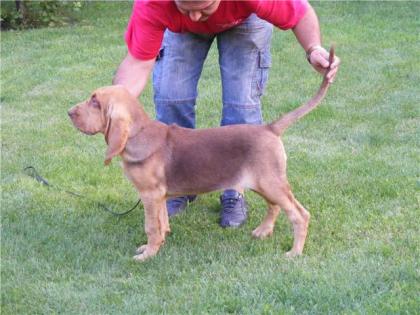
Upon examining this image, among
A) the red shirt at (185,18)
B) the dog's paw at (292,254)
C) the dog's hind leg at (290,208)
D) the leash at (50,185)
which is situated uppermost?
the red shirt at (185,18)

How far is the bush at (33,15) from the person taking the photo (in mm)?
13695

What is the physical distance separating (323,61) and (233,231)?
141 centimetres

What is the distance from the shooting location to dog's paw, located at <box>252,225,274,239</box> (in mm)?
4984

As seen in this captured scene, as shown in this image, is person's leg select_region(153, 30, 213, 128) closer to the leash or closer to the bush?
the leash

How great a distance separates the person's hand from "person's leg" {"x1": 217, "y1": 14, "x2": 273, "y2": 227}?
55 centimetres

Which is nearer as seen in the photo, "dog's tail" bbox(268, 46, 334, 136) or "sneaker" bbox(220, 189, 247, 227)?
"dog's tail" bbox(268, 46, 334, 136)

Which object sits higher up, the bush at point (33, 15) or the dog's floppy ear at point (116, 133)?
the dog's floppy ear at point (116, 133)

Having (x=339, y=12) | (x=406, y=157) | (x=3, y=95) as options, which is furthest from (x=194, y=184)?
(x=339, y=12)

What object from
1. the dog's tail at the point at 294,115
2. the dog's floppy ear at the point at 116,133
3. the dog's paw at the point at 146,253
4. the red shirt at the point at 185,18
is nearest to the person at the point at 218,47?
the red shirt at the point at 185,18

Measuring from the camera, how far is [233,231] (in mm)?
5129

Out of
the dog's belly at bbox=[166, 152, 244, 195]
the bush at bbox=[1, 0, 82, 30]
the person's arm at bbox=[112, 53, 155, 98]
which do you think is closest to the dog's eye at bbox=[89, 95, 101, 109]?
the person's arm at bbox=[112, 53, 155, 98]

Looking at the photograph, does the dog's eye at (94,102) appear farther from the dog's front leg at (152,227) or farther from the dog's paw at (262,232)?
the dog's paw at (262,232)

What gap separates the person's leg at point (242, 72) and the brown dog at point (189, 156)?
579 mm

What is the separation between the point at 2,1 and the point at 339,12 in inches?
267
